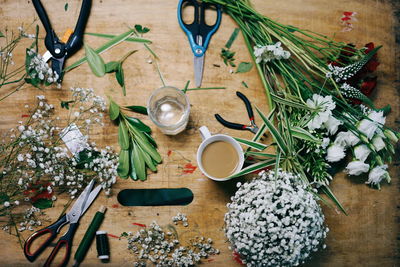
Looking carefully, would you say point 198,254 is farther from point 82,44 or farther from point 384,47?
point 384,47

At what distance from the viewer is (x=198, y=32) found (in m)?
1.19

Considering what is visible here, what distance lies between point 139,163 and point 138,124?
0.45 feet

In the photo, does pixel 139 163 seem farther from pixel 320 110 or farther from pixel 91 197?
pixel 320 110

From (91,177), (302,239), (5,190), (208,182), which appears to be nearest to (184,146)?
(208,182)

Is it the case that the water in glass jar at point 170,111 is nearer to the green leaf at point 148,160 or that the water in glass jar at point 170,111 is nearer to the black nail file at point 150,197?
the green leaf at point 148,160

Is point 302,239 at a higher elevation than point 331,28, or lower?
lower

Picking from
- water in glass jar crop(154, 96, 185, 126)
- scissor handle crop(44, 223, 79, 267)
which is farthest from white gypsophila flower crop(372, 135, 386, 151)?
scissor handle crop(44, 223, 79, 267)

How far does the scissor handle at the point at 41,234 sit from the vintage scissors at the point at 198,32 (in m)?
0.67

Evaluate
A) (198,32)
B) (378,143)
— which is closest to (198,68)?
(198,32)

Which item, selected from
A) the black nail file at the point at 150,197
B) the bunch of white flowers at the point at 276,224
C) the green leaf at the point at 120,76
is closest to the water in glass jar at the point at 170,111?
the green leaf at the point at 120,76

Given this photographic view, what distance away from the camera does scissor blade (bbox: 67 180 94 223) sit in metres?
1.13

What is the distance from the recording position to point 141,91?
1.19 meters

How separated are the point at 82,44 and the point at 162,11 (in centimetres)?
31

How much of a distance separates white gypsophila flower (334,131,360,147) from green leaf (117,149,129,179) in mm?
710
